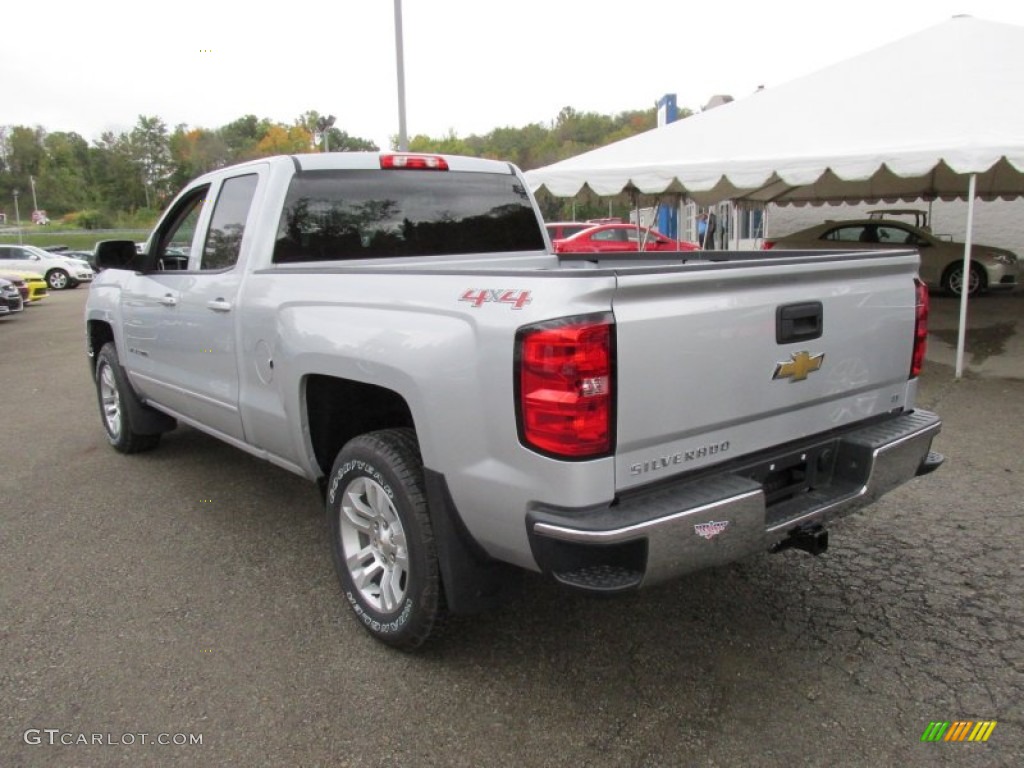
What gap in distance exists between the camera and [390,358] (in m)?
2.69

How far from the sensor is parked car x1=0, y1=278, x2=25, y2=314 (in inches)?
642

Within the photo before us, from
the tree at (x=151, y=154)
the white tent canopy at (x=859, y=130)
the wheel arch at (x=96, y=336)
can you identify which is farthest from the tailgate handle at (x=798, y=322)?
the tree at (x=151, y=154)

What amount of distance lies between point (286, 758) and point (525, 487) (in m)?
1.16

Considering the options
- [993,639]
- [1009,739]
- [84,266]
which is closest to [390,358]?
[1009,739]

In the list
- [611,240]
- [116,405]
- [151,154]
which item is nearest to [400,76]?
[611,240]

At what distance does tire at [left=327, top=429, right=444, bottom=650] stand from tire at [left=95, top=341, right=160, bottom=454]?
2941 millimetres

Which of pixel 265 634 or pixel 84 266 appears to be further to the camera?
pixel 84 266

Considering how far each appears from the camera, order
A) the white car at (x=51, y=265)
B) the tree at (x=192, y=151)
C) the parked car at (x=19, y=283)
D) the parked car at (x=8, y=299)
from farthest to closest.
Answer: the tree at (x=192, y=151), the white car at (x=51, y=265), the parked car at (x=19, y=283), the parked car at (x=8, y=299)

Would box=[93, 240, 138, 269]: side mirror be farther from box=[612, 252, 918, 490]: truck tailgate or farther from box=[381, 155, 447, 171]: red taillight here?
box=[612, 252, 918, 490]: truck tailgate

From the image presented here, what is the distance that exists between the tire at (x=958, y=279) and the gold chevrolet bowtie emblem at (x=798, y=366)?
1375 centimetres

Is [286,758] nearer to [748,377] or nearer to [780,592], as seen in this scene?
[748,377]

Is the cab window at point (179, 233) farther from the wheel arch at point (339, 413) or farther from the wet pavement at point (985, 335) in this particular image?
the wet pavement at point (985, 335)

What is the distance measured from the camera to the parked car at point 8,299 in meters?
16.3

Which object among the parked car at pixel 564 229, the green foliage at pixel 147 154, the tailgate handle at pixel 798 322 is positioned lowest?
the tailgate handle at pixel 798 322
